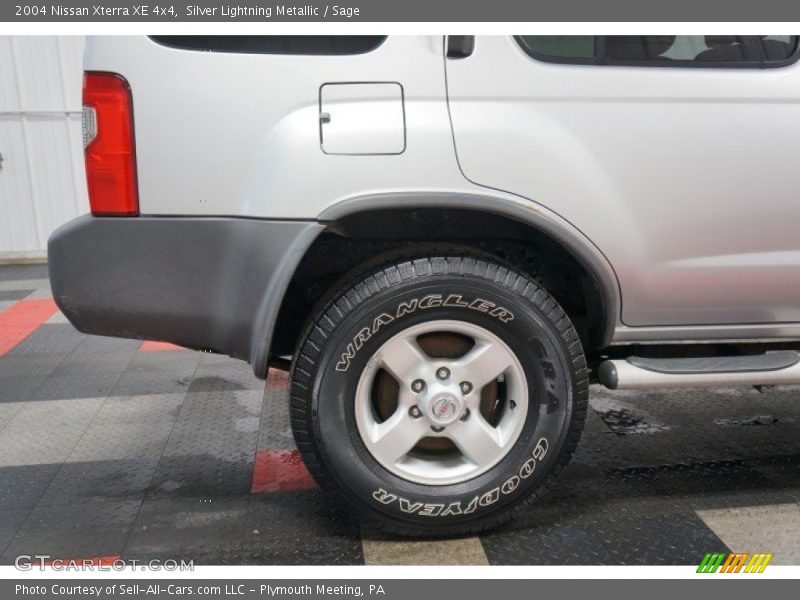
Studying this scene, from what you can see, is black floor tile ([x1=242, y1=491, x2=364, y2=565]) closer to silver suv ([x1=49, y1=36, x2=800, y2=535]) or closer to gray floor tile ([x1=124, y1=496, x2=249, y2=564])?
gray floor tile ([x1=124, y1=496, x2=249, y2=564])

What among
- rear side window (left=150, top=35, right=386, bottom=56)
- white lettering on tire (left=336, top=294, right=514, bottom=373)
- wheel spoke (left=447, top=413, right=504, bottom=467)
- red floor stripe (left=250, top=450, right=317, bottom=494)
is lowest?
red floor stripe (left=250, top=450, right=317, bottom=494)

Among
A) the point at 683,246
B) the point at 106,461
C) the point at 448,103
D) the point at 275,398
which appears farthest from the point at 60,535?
the point at 683,246

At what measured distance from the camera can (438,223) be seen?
249 centimetres

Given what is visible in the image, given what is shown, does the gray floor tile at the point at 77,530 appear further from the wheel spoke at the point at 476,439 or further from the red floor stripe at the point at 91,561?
the wheel spoke at the point at 476,439

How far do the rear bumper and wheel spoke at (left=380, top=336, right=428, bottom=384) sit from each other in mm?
390

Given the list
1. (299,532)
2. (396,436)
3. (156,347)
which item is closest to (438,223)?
(396,436)

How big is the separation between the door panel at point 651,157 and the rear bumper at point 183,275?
678mm

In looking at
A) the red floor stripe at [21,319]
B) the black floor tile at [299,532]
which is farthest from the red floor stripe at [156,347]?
the black floor tile at [299,532]

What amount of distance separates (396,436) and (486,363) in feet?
1.29

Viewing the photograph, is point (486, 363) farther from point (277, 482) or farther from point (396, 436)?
point (277, 482)

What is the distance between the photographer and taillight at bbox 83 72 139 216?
2.21 meters

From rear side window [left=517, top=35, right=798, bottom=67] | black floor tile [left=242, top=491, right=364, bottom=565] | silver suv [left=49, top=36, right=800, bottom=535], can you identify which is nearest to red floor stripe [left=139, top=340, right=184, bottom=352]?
black floor tile [left=242, top=491, right=364, bottom=565]

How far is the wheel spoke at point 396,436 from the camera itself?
2434 millimetres

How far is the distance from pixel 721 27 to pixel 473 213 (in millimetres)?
1014
